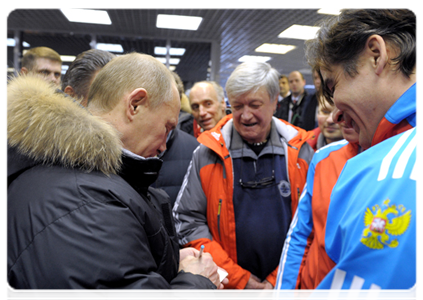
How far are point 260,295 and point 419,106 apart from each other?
134 cm

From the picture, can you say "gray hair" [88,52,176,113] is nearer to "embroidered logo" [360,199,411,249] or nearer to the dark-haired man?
the dark-haired man

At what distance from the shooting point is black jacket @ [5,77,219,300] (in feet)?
2.23

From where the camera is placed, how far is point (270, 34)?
287 inches

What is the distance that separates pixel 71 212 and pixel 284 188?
1.30 metres

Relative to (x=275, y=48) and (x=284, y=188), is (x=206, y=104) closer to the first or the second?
(x=284, y=188)

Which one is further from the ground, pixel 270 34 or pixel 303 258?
pixel 270 34

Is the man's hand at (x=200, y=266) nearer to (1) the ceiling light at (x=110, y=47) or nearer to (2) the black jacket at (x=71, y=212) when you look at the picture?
(2) the black jacket at (x=71, y=212)

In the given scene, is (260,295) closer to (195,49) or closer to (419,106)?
(419,106)

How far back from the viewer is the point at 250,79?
6.20ft

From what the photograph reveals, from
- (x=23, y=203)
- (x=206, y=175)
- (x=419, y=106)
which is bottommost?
(x=206, y=175)

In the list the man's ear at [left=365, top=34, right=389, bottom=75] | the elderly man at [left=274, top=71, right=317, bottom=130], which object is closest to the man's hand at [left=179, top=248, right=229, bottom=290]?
the man's ear at [left=365, top=34, right=389, bottom=75]

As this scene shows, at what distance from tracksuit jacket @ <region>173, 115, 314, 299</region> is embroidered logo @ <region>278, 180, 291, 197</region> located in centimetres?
2

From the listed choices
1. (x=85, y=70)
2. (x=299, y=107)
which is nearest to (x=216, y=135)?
(x=85, y=70)

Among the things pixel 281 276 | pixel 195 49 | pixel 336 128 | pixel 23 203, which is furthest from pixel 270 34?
pixel 23 203
